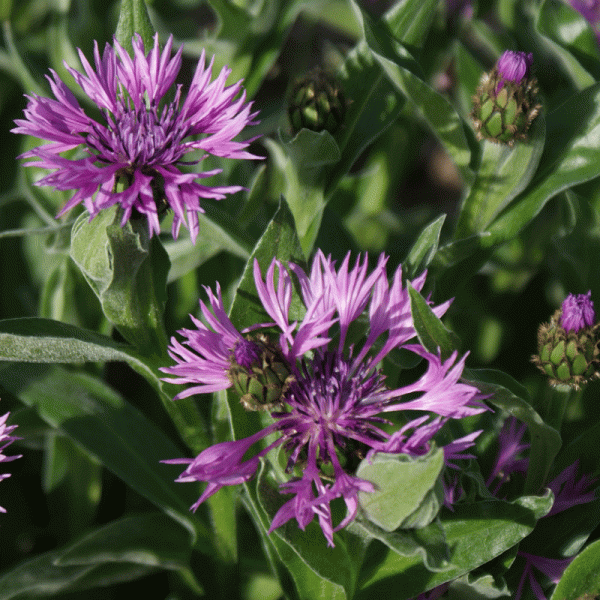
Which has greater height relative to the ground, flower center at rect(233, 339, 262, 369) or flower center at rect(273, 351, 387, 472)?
flower center at rect(233, 339, 262, 369)

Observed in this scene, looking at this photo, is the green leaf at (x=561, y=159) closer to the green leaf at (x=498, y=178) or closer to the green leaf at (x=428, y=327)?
the green leaf at (x=498, y=178)

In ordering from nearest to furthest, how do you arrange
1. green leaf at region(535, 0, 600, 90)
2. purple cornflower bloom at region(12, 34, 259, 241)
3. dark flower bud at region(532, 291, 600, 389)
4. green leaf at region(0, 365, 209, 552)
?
purple cornflower bloom at region(12, 34, 259, 241), dark flower bud at region(532, 291, 600, 389), green leaf at region(0, 365, 209, 552), green leaf at region(535, 0, 600, 90)

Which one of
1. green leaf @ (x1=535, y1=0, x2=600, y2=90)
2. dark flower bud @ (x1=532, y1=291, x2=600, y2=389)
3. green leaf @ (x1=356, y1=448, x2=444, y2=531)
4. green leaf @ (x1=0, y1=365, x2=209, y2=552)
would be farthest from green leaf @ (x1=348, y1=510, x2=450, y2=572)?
green leaf @ (x1=535, y1=0, x2=600, y2=90)

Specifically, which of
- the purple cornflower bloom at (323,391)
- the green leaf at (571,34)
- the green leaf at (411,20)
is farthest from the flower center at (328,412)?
the green leaf at (571,34)

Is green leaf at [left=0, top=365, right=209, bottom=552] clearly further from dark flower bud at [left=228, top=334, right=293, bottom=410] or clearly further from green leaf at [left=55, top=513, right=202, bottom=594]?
dark flower bud at [left=228, top=334, right=293, bottom=410]

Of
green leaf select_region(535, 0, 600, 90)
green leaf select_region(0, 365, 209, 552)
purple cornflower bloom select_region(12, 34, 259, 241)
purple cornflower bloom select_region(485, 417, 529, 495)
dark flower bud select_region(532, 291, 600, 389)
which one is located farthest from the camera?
green leaf select_region(535, 0, 600, 90)

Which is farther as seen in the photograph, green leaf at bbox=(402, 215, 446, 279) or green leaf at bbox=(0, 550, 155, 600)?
green leaf at bbox=(0, 550, 155, 600)

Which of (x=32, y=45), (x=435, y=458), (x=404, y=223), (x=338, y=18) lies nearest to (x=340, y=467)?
(x=435, y=458)

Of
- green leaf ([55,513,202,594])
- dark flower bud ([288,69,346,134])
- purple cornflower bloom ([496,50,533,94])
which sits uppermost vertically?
purple cornflower bloom ([496,50,533,94])

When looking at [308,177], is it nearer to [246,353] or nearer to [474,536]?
[246,353]
